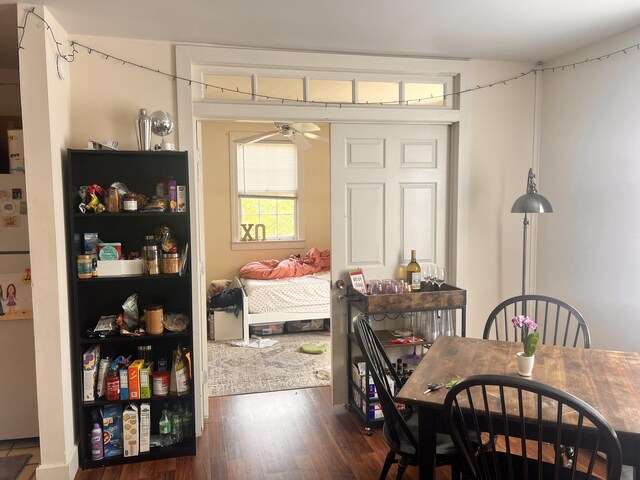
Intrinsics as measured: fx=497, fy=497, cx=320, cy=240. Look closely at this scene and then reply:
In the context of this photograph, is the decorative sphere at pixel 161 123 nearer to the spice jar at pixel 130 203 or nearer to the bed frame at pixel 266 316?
the spice jar at pixel 130 203

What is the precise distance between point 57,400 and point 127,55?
1994mm

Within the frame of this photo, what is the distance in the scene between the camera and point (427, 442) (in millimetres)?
1884

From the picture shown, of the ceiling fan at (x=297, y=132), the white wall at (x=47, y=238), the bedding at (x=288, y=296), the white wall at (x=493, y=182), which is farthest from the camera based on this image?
the bedding at (x=288, y=296)

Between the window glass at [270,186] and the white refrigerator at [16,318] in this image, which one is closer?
the white refrigerator at [16,318]

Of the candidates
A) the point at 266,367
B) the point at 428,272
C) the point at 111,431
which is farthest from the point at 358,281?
the point at 111,431

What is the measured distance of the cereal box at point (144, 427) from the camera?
9.43 ft

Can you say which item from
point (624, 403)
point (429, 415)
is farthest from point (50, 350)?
point (624, 403)

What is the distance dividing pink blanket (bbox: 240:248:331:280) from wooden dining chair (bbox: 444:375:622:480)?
396 centimetres

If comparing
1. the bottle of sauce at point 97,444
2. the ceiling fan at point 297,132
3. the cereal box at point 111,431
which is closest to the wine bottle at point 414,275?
the ceiling fan at point 297,132

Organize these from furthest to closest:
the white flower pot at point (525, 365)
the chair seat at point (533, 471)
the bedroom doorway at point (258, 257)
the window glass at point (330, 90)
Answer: the bedroom doorway at point (258, 257) < the window glass at point (330, 90) < the white flower pot at point (525, 365) < the chair seat at point (533, 471)

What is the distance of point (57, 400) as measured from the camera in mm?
2600

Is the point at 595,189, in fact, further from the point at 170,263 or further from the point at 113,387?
the point at 113,387

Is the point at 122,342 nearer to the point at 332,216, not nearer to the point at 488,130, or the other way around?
the point at 332,216

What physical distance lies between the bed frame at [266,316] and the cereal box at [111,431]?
7.50ft
